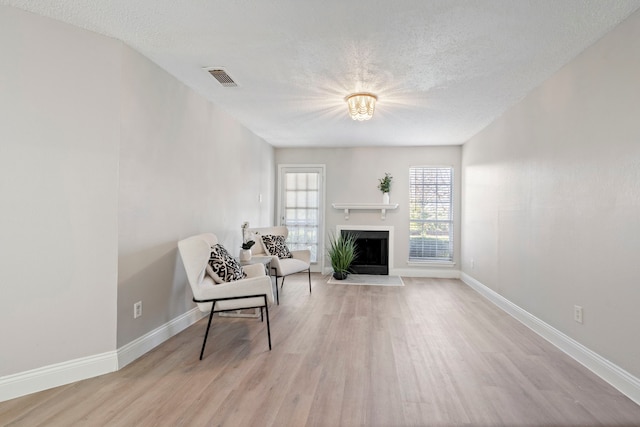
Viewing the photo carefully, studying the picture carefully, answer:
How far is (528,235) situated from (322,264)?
3.73 meters

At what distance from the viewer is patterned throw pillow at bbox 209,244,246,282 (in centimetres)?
308

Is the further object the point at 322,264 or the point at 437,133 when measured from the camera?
the point at 322,264

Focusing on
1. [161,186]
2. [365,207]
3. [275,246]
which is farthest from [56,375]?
[365,207]

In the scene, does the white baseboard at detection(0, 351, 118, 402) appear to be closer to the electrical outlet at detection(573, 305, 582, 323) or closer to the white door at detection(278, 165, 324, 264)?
the electrical outlet at detection(573, 305, 582, 323)

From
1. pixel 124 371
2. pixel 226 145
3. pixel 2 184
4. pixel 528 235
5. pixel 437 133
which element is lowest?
pixel 124 371

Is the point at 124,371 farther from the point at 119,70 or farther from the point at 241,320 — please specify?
the point at 119,70

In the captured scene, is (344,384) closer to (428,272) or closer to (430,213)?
(428,272)

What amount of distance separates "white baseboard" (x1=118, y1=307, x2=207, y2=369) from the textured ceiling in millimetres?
2268

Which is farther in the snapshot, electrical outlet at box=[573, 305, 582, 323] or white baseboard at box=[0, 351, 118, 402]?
electrical outlet at box=[573, 305, 582, 323]

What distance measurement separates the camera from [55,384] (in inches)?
89.0

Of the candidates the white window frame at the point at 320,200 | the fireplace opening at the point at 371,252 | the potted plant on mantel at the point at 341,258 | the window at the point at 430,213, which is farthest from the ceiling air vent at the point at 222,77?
the window at the point at 430,213

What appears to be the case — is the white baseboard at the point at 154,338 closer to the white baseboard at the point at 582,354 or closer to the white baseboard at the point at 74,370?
the white baseboard at the point at 74,370

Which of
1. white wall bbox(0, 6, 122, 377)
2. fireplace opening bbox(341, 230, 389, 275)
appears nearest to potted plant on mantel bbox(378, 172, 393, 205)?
fireplace opening bbox(341, 230, 389, 275)

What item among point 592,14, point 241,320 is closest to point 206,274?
point 241,320
